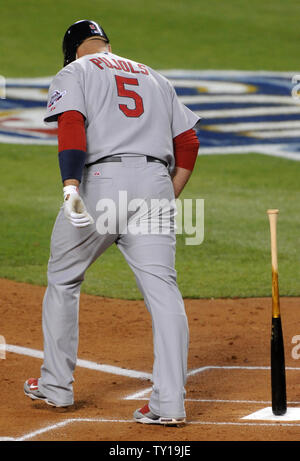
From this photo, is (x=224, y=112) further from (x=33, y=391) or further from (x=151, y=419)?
(x=151, y=419)

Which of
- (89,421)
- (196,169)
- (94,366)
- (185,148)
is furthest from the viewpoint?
(196,169)

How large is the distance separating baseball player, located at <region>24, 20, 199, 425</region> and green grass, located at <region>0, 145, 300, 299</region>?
3604mm

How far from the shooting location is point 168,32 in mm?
26500

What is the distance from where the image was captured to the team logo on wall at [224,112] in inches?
650

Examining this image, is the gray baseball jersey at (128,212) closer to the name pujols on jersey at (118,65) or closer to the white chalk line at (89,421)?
the name pujols on jersey at (118,65)

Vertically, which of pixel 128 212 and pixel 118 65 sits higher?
pixel 118 65

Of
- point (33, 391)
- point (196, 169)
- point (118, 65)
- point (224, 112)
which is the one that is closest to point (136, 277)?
point (33, 391)

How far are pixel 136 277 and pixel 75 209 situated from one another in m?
0.50

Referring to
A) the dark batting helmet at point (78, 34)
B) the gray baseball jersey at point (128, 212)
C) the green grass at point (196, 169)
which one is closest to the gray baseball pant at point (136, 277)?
the gray baseball jersey at point (128, 212)

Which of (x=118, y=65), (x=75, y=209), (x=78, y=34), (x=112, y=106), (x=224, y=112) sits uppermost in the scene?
(x=224, y=112)

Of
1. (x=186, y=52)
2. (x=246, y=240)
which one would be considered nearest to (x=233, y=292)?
(x=246, y=240)

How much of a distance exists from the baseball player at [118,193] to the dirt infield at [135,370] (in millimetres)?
222

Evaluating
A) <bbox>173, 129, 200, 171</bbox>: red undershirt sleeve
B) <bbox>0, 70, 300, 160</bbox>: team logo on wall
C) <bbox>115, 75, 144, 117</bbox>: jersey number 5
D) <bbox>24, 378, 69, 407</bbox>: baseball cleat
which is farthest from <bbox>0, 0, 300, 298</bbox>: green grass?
<bbox>115, 75, 144, 117</bbox>: jersey number 5
